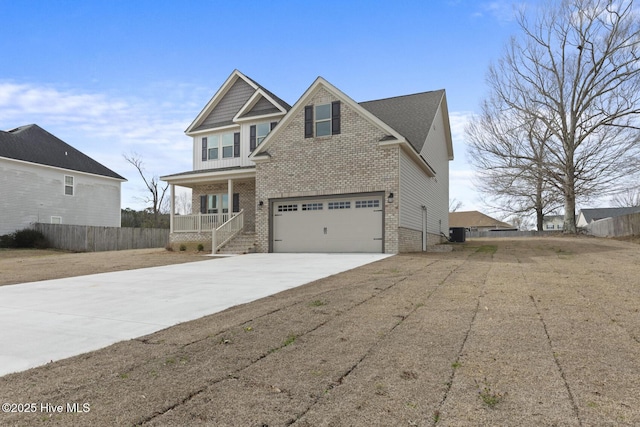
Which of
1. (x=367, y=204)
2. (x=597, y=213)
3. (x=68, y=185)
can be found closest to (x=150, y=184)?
(x=68, y=185)

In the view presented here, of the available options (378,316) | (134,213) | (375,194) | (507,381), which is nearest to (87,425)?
(507,381)

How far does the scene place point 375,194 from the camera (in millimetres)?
15344

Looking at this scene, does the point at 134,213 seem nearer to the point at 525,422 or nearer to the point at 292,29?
the point at 292,29

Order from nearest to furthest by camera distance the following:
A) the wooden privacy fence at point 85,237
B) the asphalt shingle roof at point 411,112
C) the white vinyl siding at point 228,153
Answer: the asphalt shingle roof at point 411,112
the white vinyl siding at point 228,153
the wooden privacy fence at point 85,237

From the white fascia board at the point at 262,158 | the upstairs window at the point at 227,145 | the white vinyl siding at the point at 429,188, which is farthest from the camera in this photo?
the upstairs window at the point at 227,145

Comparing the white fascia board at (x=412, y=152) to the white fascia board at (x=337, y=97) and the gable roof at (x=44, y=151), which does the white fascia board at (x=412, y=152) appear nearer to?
the white fascia board at (x=337, y=97)

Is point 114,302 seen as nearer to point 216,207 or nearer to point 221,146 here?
point 216,207

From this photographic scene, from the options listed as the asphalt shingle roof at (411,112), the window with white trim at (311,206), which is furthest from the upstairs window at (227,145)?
the asphalt shingle roof at (411,112)

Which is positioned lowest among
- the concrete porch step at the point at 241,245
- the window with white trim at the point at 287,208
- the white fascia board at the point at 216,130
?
the concrete porch step at the point at 241,245

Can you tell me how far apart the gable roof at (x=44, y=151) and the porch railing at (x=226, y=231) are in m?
17.2

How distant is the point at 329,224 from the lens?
53.3ft

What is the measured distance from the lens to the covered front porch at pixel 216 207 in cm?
1880

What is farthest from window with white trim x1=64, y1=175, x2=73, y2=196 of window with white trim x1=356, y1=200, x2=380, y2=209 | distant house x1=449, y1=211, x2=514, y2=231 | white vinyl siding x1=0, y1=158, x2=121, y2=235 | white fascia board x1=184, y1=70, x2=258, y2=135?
distant house x1=449, y1=211, x2=514, y2=231

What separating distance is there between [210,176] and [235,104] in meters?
5.20
